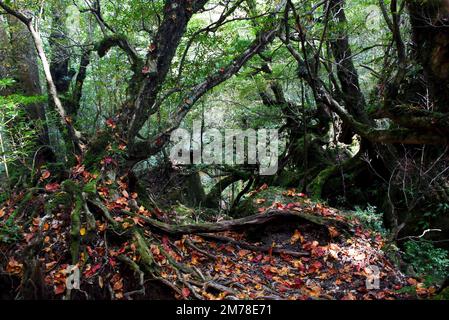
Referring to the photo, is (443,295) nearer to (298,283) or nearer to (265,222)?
(298,283)

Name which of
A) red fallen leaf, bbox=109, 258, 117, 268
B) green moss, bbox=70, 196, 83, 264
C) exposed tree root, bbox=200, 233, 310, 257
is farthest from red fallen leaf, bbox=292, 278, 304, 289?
green moss, bbox=70, 196, 83, 264

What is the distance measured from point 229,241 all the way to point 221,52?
656 cm

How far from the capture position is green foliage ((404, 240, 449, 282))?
6734 mm

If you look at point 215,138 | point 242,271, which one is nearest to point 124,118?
point 242,271

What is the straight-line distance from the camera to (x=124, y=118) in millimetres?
6434

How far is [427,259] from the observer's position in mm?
7086

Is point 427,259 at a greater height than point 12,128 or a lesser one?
lesser

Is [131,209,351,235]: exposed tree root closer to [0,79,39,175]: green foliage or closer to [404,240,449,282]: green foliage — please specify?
[404,240,449,282]: green foliage

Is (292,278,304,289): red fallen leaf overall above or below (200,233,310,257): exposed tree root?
below

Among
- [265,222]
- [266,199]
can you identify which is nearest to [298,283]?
[265,222]

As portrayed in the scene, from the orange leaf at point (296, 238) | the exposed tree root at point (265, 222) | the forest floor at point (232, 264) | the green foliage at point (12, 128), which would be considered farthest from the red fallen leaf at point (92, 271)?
the orange leaf at point (296, 238)

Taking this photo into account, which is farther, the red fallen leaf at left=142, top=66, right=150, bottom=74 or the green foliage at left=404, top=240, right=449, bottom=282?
the green foliage at left=404, top=240, right=449, bottom=282

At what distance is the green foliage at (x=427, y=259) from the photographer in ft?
22.1

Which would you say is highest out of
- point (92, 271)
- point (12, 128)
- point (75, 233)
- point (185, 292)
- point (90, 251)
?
point (12, 128)
